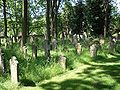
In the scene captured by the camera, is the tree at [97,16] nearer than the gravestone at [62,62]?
No

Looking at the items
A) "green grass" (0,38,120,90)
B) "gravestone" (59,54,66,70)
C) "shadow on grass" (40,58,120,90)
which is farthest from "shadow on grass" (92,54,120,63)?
"gravestone" (59,54,66,70)

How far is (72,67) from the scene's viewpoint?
15773 mm

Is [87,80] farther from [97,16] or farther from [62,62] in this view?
[97,16]

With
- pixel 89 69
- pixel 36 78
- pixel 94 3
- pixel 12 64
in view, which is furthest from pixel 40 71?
pixel 94 3

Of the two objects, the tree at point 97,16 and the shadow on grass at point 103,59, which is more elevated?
the tree at point 97,16

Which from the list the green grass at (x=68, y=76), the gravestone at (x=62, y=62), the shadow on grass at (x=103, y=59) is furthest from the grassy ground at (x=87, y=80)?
the shadow on grass at (x=103, y=59)

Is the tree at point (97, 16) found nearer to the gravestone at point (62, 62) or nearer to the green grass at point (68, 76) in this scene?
the green grass at point (68, 76)

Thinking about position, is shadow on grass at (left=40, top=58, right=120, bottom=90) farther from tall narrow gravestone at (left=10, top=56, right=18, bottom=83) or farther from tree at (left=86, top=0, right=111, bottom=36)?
tree at (left=86, top=0, right=111, bottom=36)

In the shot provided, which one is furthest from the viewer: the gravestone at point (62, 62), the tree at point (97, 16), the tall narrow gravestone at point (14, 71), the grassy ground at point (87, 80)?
the tree at point (97, 16)

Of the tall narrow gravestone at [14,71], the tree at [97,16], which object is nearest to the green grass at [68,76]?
the tall narrow gravestone at [14,71]

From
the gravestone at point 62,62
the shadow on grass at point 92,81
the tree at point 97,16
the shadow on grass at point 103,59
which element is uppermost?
the tree at point 97,16

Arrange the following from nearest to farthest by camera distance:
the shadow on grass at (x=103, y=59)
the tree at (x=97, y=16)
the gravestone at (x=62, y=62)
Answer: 1. the gravestone at (x=62, y=62)
2. the shadow on grass at (x=103, y=59)
3. the tree at (x=97, y=16)

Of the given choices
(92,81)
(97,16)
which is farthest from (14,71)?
(97,16)

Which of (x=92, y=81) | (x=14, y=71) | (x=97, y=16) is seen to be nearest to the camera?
(x=14, y=71)
